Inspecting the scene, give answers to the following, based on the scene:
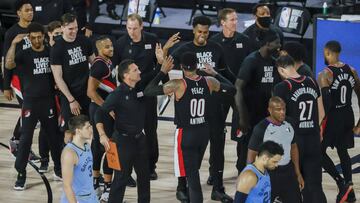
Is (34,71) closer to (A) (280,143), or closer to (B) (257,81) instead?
(B) (257,81)

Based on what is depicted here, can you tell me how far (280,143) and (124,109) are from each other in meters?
1.76

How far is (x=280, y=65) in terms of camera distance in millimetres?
9281

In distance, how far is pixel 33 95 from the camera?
1105 cm

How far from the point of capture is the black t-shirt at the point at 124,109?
9.55 metres

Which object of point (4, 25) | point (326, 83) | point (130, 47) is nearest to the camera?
point (326, 83)

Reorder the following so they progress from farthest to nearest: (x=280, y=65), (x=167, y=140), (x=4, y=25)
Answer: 1. (x=4, y=25)
2. (x=167, y=140)
3. (x=280, y=65)

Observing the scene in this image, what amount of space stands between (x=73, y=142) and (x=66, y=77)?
103 inches

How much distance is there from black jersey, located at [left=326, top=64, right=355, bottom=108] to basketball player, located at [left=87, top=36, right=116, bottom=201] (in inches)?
97.8

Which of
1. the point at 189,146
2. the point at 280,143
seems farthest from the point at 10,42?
the point at 280,143

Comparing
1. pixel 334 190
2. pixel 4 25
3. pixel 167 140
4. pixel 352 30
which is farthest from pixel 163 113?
pixel 4 25

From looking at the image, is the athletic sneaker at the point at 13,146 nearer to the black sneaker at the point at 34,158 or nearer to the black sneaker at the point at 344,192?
the black sneaker at the point at 34,158

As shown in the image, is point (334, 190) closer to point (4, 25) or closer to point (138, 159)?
point (138, 159)

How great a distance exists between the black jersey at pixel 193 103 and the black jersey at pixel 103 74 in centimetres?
142

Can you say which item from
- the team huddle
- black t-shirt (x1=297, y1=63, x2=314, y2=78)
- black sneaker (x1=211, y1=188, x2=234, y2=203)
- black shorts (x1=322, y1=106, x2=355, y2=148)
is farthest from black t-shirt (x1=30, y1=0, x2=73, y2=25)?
black t-shirt (x1=297, y1=63, x2=314, y2=78)
